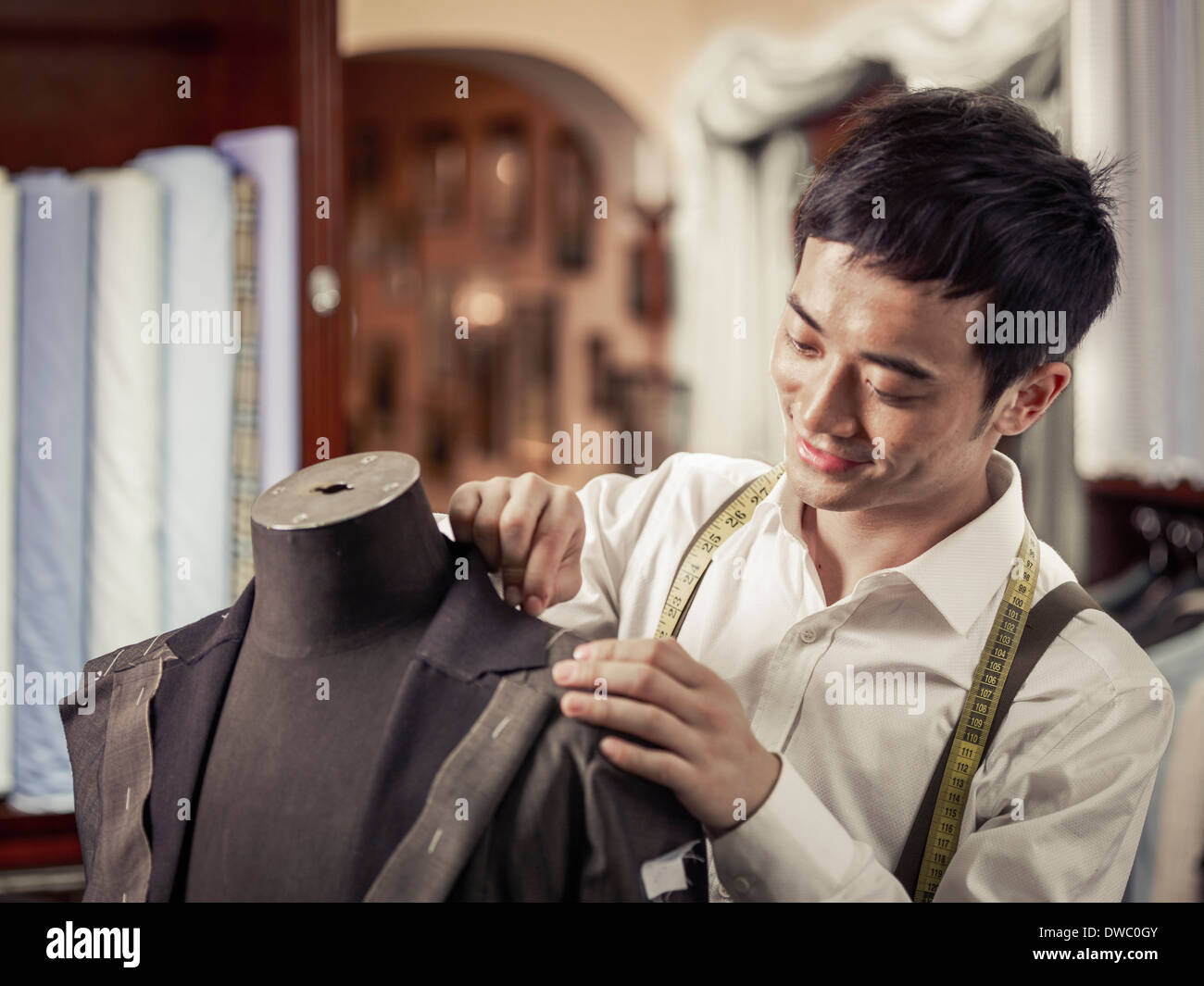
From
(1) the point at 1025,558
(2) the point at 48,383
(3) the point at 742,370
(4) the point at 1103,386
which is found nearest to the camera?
(1) the point at 1025,558

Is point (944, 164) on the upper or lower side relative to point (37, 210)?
lower

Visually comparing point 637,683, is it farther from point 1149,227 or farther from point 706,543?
point 1149,227

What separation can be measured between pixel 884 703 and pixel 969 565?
0.48 ft

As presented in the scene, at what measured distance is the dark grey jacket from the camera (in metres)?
0.68

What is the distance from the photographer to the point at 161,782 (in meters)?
0.77

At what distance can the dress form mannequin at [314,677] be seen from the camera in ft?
2.38

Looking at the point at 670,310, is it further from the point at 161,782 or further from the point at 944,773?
the point at 161,782

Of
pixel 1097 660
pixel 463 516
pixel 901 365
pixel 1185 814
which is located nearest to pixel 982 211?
pixel 901 365

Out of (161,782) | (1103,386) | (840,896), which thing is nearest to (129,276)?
(161,782)

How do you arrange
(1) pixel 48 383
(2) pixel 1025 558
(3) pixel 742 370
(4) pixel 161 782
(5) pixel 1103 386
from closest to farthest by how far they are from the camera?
(4) pixel 161 782, (2) pixel 1025 558, (1) pixel 48 383, (5) pixel 1103 386, (3) pixel 742 370

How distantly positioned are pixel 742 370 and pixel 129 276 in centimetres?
127

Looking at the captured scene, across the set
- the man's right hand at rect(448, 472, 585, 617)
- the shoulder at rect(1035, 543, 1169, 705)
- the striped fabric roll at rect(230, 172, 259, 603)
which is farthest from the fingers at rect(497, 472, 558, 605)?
the striped fabric roll at rect(230, 172, 259, 603)

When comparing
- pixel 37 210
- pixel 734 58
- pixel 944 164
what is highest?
pixel 734 58

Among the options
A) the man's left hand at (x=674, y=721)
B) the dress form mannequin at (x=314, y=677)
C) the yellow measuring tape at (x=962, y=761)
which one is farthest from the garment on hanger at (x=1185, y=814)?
the dress form mannequin at (x=314, y=677)
